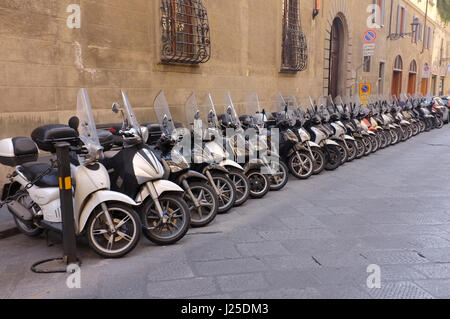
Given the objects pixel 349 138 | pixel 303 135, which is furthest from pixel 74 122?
pixel 349 138

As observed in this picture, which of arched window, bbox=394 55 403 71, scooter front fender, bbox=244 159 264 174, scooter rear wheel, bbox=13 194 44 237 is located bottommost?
scooter rear wheel, bbox=13 194 44 237

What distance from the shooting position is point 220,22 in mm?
9469

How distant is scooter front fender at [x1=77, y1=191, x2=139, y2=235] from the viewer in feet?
11.0

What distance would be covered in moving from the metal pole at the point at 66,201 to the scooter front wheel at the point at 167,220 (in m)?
0.66

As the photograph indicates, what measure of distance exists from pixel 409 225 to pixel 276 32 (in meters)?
8.70

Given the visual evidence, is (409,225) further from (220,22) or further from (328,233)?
(220,22)

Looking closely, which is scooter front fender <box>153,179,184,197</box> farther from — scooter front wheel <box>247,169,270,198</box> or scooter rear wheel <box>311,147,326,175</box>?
scooter rear wheel <box>311,147,326,175</box>

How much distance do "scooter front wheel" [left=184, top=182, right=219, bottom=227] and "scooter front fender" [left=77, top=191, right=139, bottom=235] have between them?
40.1 inches

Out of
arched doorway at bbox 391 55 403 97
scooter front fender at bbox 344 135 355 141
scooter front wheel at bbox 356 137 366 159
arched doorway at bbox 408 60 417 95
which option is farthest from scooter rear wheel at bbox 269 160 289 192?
arched doorway at bbox 408 60 417 95

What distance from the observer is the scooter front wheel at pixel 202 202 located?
4.32 m

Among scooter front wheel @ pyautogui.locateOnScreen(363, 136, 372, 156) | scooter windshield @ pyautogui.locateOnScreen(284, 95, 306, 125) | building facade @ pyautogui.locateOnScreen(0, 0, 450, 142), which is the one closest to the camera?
building facade @ pyautogui.locateOnScreen(0, 0, 450, 142)

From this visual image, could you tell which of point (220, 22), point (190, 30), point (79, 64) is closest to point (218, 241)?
point (79, 64)

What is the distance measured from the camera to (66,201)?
324 centimetres

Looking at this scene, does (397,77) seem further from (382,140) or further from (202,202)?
(202,202)
